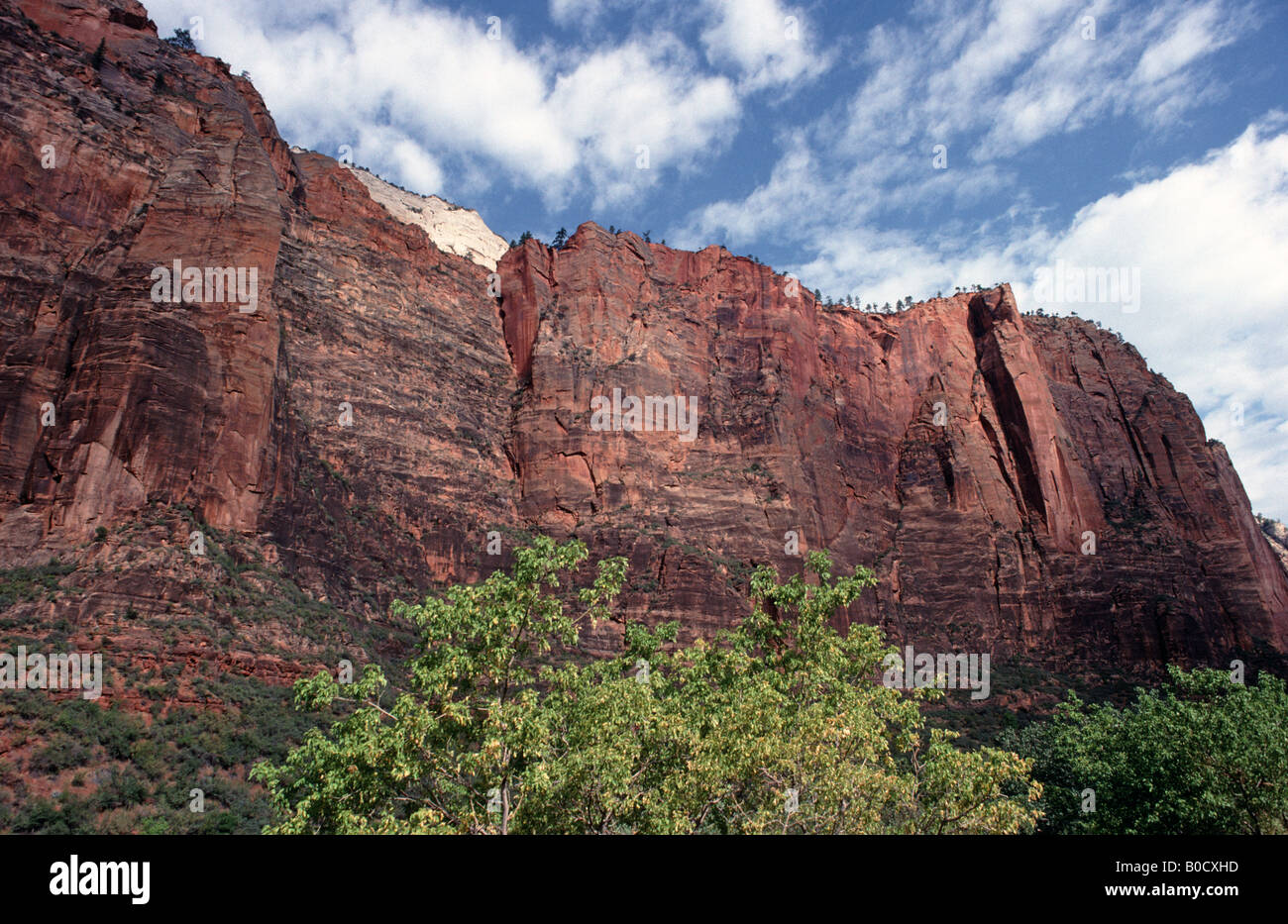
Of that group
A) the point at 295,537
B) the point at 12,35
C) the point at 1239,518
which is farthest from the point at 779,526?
the point at 12,35

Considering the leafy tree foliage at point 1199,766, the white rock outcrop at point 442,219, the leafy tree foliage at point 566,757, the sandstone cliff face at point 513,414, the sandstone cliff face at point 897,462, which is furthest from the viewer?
the white rock outcrop at point 442,219

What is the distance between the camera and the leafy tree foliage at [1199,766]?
18.7 meters

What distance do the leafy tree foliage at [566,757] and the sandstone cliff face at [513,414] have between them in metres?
29.2

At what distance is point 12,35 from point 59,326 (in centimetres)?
2368

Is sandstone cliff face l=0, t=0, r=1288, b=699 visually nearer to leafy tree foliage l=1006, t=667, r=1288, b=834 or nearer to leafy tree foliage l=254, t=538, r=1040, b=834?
leafy tree foliage l=254, t=538, r=1040, b=834

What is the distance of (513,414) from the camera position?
7975cm

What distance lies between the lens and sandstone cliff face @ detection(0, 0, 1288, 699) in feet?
140

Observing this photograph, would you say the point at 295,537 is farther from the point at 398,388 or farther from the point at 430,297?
the point at 430,297

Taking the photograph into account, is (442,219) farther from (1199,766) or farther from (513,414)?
(1199,766)

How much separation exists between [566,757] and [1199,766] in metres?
17.7

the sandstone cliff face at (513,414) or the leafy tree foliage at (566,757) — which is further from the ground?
the sandstone cliff face at (513,414)

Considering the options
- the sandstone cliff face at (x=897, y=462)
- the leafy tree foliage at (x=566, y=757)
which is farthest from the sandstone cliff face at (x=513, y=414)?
the leafy tree foliage at (x=566, y=757)

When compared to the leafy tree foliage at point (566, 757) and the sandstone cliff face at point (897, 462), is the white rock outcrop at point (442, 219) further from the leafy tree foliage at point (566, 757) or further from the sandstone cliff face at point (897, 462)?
the leafy tree foliage at point (566, 757)

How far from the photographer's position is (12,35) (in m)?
49.5
